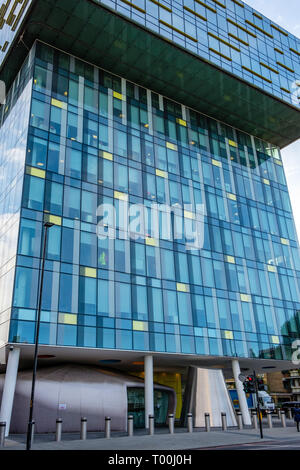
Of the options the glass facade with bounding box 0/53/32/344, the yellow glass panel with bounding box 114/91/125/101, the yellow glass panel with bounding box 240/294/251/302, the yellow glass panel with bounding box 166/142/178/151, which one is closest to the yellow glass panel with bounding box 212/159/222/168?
the yellow glass panel with bounding box 166/142/178/151

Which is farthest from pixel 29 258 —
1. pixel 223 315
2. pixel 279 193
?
pixel 279 193

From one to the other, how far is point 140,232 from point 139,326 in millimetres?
8153

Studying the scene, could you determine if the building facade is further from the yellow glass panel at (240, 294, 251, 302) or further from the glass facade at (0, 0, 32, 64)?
the glass facade at (0, 0, 32, 64)

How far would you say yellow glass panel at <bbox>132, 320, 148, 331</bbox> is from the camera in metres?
30.5

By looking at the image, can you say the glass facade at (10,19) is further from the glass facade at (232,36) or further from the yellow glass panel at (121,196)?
the yellow glass panel at (121,196)

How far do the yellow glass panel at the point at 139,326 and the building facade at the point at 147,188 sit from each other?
0.32ft

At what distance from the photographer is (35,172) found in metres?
30.8

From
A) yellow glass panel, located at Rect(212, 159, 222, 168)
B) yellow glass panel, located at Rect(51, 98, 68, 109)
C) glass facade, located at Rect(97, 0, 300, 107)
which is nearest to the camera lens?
yellow glass panel, located at Rect(51, 98, 68, 109)

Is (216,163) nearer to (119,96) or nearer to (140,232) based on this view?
(119,96)

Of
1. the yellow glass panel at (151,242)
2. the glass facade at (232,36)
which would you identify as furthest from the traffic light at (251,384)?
the glass facade at (232,36)

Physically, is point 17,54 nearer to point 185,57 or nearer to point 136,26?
point 136,26

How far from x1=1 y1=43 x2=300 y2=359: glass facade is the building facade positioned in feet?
0.44

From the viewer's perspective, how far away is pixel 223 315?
119ft

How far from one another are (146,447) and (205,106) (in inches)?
1497
